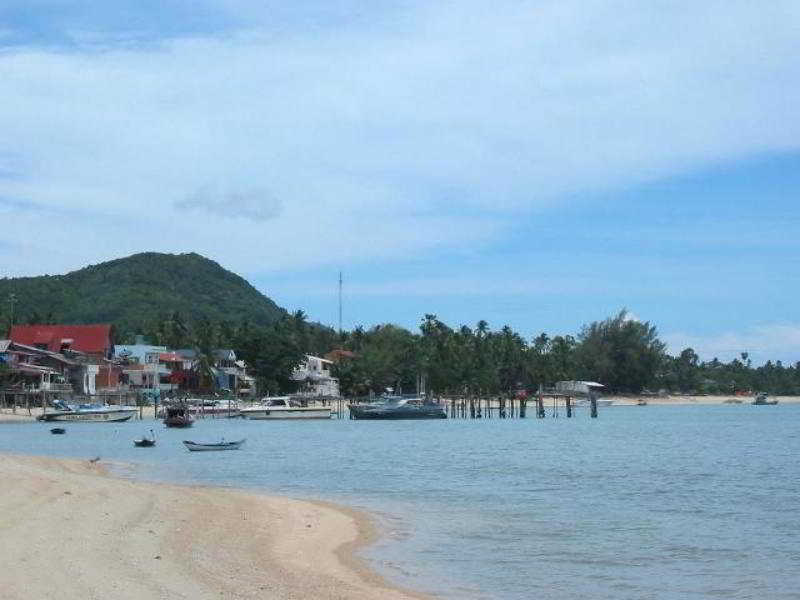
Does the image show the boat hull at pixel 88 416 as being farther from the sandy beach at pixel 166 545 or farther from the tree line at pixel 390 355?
the sandy beach at pixel 166 545

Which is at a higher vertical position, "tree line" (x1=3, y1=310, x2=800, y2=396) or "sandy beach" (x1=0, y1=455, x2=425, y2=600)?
"tree line" (x1=3, y1=310, x2=800, y2=396)

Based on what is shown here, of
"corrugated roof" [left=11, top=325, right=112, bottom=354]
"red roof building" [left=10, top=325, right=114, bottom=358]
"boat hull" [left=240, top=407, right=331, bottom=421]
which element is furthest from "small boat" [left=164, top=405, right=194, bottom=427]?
"corrugated roof" [left=11, top=325, right=112, bottom=354]

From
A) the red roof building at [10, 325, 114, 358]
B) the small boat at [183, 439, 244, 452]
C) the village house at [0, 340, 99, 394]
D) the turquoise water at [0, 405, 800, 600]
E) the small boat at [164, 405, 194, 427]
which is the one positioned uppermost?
the red roof building at [10, 325, 114, 358]

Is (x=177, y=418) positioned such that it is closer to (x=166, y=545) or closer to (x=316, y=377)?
(x=316, y=377)

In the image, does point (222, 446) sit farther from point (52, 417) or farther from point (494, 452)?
point (52, 417)

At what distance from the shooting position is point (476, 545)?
25766 millimetres

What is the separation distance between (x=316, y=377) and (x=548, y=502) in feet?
443

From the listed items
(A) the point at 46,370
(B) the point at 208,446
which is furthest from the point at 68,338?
(B) the point at 208,446

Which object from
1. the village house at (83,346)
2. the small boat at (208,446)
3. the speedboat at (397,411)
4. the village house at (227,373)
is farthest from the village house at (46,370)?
the small boat at (208,446)

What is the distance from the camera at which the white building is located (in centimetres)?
16512

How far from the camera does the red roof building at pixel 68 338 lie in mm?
138250

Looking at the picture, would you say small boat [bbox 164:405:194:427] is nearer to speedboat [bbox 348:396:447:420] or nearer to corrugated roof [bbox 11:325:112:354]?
speedboat [bbox 348:396:447:420]

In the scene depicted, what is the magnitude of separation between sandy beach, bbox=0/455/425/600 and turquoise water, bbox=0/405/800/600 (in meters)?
1.52

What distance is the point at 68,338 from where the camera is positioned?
140m
